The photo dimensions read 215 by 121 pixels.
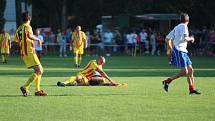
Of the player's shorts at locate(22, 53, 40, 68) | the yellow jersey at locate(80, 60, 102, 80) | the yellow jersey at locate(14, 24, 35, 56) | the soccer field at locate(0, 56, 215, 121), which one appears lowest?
the soccer field at locate(0, 56, 215, 121)

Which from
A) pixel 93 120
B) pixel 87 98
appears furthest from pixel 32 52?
pixel 93 120

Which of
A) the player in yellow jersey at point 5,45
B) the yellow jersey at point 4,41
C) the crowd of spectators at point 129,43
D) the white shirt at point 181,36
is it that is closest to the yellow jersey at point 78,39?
the player in yellow jersey at point 5,45

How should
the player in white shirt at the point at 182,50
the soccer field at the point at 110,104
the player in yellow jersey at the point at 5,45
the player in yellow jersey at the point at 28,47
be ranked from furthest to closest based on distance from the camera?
1. the player in yellow jersey at the point at 5,45
2. the player in white shirt at the point at 182,50
3. the player in yellow jersey at the point at 28,47
4. the soccer field at the point at 110,104

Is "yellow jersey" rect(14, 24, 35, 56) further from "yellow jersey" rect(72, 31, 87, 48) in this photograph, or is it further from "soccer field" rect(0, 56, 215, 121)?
"yellow jersey" rect(72, 31, 87, 48)

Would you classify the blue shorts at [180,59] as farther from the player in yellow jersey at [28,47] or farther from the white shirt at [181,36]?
the player in yellow jersey at [28,47]

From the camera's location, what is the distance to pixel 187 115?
13.0 m

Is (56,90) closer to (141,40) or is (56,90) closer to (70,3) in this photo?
(141,40)

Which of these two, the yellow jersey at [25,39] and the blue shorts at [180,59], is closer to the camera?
the yellow jersey at [25,39]

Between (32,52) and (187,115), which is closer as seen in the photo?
(187,115)

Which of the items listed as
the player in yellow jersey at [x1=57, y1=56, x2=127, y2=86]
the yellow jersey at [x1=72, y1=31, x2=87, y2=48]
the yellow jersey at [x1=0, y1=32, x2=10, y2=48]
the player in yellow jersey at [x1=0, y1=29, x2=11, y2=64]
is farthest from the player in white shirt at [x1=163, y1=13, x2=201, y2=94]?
the yellow jersey at [x1=0, y1=32, x2=10, y2=48]

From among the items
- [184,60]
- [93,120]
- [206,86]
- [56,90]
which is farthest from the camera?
[206,86]

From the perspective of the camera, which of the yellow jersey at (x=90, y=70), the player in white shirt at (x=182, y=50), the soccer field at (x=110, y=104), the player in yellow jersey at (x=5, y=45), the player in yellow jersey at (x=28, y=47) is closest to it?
the soccer field at (x=110, y=104)

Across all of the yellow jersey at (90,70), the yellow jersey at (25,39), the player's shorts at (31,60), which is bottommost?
the yellow jersey at (90,70)

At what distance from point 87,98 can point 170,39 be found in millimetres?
3132
